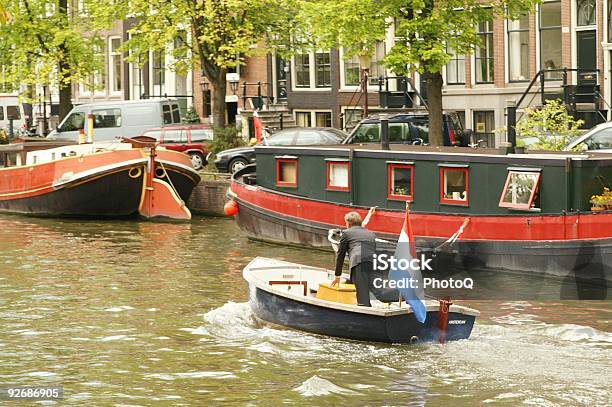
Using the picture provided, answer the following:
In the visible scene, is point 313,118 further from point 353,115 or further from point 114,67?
point 114,67

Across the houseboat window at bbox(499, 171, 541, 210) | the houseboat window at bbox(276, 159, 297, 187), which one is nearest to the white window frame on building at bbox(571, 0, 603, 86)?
the houseboat window at bbox(276, 159, 297, 187)

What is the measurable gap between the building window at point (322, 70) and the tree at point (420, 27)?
1260cm

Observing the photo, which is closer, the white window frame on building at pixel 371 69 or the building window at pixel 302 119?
the white window frame on building at pixel 371 69

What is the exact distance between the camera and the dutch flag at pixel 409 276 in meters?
18.3

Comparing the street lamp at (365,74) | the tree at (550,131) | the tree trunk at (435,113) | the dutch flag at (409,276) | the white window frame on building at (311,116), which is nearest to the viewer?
the dutch flag at (409,276)

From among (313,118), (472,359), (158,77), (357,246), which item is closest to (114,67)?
(158,77)

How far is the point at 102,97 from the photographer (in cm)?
6097

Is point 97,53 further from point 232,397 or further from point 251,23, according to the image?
point 232,397

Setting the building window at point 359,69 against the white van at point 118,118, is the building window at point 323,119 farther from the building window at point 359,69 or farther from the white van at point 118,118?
the white van at point 118,118

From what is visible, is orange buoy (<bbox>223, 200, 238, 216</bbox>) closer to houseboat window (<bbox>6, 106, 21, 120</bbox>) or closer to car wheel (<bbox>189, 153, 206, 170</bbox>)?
car wheel (<bbox>189, 153, 206, 170</bbox>)

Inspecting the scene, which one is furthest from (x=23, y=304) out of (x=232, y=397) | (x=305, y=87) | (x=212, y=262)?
(x=305, y=87)

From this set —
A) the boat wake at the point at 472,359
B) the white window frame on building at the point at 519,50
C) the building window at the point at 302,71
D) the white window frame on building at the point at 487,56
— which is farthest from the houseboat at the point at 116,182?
the boat wake at the point at 472,359

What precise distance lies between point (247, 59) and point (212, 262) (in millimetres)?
23390

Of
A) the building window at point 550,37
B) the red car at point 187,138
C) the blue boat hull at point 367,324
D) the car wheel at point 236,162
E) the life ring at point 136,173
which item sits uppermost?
the building window at point 550,37
